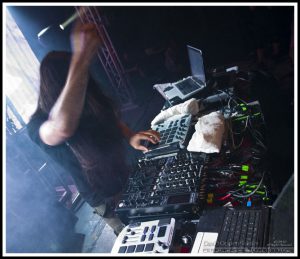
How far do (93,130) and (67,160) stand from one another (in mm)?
233

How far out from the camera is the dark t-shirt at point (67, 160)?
5.03 feet

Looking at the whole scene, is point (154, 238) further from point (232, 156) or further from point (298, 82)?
point (298, 82)

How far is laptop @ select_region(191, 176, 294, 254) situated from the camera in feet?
2.93

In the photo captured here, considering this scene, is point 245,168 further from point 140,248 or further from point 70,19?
point 70,19

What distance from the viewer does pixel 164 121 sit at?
1.84 meters

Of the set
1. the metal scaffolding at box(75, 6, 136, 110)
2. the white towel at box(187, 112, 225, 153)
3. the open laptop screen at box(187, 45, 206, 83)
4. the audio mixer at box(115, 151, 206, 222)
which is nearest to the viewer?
the audio mixer at box(115, 151, 206, 222)

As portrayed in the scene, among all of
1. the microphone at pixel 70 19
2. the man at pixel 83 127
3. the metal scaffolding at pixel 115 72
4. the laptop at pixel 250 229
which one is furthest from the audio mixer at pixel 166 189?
the metal scaffolding at pixel 115 72

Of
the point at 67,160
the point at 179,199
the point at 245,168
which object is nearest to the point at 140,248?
the point at 179,199

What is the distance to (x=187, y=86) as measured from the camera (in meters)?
2.12

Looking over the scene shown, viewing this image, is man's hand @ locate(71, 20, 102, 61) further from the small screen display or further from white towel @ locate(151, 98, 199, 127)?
the small screen display

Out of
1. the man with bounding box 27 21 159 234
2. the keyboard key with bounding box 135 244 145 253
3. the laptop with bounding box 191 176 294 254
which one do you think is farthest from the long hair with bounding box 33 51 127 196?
the laptop with bounding box 191 176 294 254

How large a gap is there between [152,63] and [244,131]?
2.26m

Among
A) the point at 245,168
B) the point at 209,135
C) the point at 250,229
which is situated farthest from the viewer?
the point at 209,135

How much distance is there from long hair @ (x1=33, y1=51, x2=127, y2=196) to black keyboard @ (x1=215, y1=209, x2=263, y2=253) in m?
0.91
